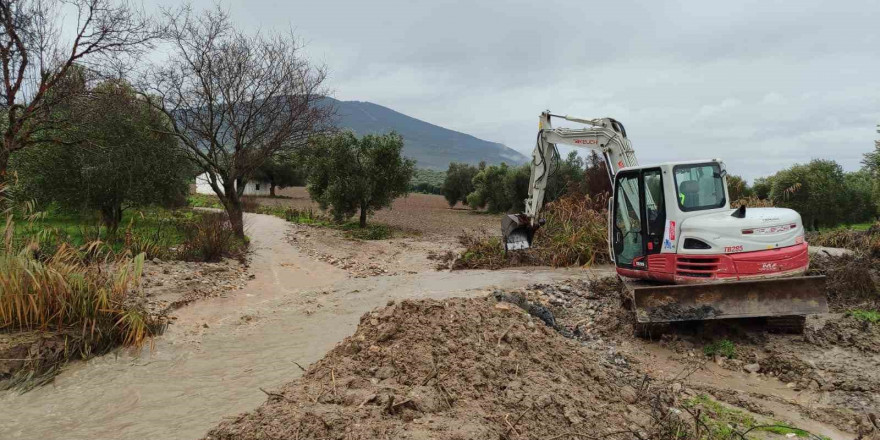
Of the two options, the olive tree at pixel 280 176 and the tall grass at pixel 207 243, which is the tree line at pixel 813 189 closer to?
the tall grass at pixel 207 243

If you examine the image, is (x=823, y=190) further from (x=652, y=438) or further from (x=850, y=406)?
(x=652, y=438)

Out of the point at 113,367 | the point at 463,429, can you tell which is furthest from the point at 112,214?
the point at 463,429

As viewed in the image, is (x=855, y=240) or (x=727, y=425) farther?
(x=855, y=240)

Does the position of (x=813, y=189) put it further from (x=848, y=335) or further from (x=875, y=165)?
(x=848, y=335)

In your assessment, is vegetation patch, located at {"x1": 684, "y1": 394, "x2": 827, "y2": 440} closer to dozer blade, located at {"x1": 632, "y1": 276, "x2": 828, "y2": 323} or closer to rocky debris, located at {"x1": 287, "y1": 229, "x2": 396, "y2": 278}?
dozer blade, located at {"x1": 632, "y1": 276, "x2": 828, "y2": 323}

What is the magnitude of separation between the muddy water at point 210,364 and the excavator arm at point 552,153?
1236 mm

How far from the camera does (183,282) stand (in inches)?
450

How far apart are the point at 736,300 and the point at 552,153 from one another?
5.77 metres

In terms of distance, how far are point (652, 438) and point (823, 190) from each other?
2851 cm

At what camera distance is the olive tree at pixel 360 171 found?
77.3 feet

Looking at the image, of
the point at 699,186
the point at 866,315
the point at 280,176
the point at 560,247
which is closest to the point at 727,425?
the point at 699,186

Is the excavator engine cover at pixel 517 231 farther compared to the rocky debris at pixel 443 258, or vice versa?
the rocky debris at pixel 443 258

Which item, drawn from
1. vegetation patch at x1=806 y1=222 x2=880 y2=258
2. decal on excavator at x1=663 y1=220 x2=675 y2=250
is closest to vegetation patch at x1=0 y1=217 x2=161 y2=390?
decal on excavator at x1=663 y1=220 x2=675 y2=250

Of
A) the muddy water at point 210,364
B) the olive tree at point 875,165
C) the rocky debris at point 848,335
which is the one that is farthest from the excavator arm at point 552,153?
the olive tree at point 875,165
